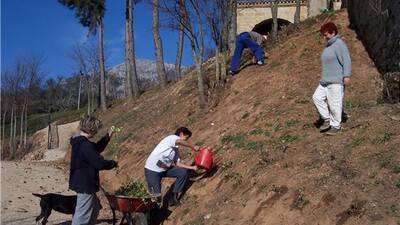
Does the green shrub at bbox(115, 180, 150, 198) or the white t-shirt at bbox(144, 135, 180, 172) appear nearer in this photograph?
the white t-shirt at bbox(144, 135, 180, 172)

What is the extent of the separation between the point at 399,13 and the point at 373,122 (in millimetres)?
3117

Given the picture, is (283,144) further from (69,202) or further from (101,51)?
(101,51)

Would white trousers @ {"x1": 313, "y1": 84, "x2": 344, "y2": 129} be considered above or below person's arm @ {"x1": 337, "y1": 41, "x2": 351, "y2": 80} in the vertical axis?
below

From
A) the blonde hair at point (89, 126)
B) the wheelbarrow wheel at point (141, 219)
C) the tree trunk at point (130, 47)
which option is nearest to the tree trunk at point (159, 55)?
the tree trunk at point (130, 47)

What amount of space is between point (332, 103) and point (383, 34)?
15.6 ft

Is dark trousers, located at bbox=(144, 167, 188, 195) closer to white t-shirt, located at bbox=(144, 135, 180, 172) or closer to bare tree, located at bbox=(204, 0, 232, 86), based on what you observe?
white t-shirt, located at bbox=(144, 135, 180, 172)

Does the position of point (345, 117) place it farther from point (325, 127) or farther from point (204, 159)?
point (204, 159)

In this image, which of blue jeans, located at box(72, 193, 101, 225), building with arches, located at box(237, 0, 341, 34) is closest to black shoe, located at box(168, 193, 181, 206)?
blue jeans, located at box(72, 193, 101, 225)

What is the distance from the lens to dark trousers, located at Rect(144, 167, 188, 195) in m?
8.95

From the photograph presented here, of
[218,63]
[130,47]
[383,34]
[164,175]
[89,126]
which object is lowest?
[164,175]

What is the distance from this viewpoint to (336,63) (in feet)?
28.9

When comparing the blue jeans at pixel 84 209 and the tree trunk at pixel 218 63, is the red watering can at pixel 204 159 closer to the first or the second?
the blue jeans at pixel 84 209

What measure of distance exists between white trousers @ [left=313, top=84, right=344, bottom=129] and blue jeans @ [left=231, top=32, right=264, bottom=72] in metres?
6.47

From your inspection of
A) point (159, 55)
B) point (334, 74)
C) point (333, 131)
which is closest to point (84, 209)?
point (333, 131)
